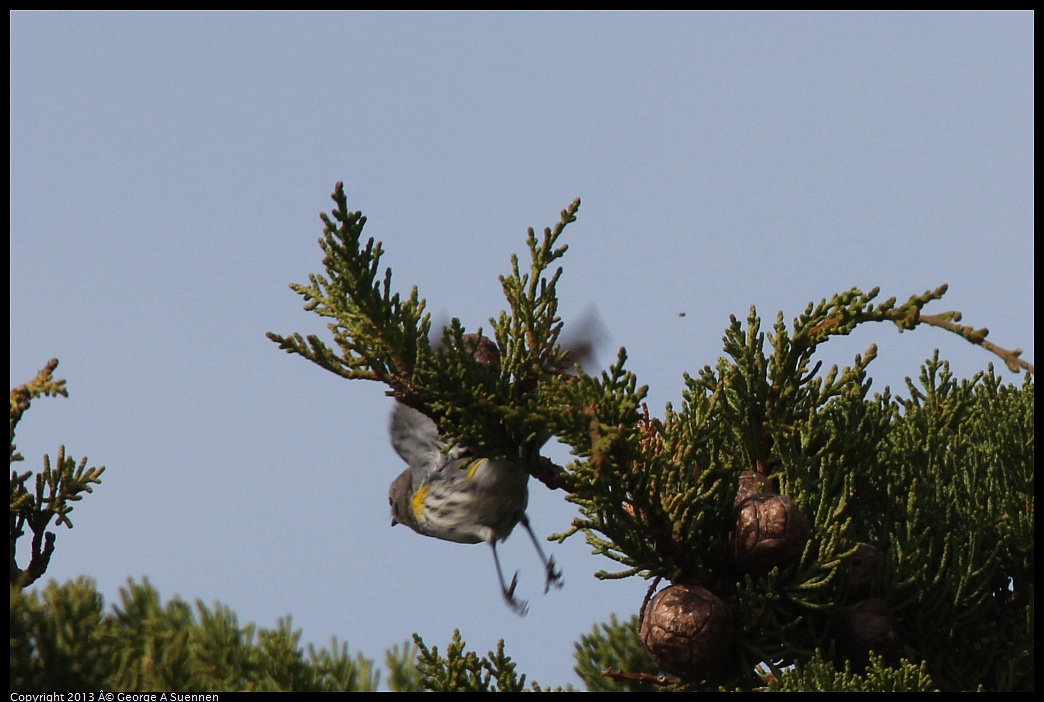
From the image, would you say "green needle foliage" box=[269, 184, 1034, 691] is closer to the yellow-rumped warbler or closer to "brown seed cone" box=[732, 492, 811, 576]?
"brown seed cone" box=[732, 492, 811, 576]

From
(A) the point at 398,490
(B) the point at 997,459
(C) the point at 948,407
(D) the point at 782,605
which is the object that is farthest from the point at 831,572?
(A) the point at 398,490

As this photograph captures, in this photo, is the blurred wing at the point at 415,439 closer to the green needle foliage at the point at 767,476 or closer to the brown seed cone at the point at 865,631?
the green needle foliage at the point at 767,476

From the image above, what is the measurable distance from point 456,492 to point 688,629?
6.03 ft

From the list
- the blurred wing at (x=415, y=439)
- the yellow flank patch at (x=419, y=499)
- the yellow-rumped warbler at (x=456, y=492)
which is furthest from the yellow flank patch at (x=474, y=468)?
the yellow flank patch at (x=419, y=499)

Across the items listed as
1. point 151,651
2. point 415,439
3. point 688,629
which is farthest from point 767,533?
point 415,439

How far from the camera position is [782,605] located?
2.90 m

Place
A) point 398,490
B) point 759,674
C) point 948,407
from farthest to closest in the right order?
1. point 398,490
2. point 948,407
3. point 759,674

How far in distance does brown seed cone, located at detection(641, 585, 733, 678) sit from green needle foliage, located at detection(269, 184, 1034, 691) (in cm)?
5

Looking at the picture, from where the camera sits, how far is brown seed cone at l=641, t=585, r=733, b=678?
9.04 feet

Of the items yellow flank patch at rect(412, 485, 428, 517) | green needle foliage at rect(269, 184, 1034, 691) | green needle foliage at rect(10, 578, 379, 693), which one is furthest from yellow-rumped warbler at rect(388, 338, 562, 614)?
green needle foliage at rect(10, 578, 379, 693)

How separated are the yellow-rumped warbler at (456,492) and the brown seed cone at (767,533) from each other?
1.42 meters
